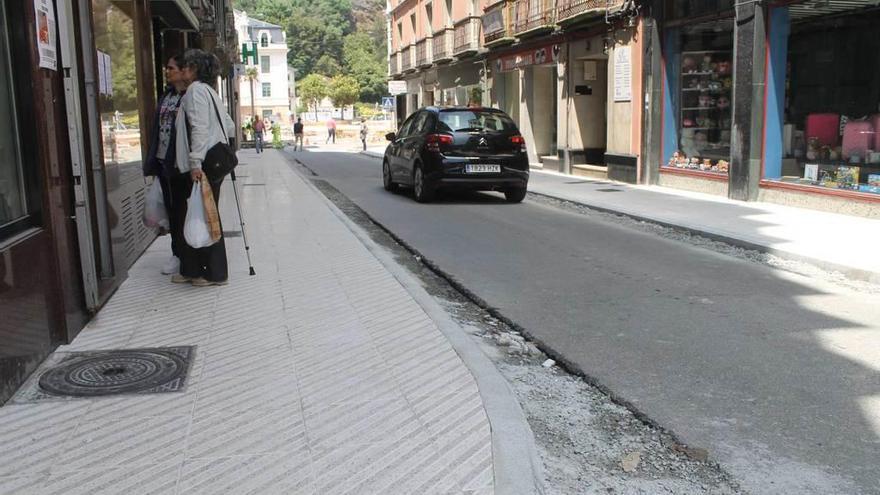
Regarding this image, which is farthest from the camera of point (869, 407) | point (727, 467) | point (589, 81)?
point (589, 81)

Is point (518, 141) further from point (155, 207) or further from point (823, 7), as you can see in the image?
point (155, 207)

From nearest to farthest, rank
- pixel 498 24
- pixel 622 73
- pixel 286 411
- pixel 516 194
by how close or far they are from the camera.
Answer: pixel 286 411
pixel 516 194
pixel 622 73
pixel 498 24

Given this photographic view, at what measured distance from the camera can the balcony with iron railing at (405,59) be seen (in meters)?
38.0

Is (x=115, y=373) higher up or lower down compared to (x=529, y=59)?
lower down

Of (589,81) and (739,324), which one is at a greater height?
(589,81)

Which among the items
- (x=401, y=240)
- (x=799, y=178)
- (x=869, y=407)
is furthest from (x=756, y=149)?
(x=869, y=407)

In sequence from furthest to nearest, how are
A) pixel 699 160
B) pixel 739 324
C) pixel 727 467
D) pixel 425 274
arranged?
1. pixel 699 160
2. pixel 425 274
3. pixel 739 324
4. pixel 727 467

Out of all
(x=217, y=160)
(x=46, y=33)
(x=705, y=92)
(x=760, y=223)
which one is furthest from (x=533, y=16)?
(x=46, y=33)

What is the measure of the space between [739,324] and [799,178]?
7.86m

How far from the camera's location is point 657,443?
3654 millimetres

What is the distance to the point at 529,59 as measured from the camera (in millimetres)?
22766

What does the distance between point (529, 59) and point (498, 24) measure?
210 cm

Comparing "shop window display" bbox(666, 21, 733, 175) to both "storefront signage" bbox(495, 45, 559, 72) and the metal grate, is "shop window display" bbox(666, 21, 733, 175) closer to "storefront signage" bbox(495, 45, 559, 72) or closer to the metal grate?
"storefront signage" bbox(495, 45, 559, 72)

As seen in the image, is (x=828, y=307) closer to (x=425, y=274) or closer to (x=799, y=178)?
(x=425, y=274)
